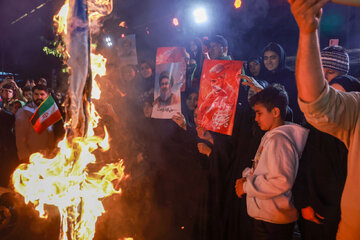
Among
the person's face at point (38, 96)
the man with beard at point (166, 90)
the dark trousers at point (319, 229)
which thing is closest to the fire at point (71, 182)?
the man with beard at point (166, 90)

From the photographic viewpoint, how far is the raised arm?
1286 mm

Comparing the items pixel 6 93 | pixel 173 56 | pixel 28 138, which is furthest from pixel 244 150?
pixel 6 93

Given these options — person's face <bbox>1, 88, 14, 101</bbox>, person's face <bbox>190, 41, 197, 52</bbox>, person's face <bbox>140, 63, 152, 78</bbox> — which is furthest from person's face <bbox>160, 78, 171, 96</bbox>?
person's face <bbox>1, 88, 14, 101</bbox>

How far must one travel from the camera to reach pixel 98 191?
2.92 meters

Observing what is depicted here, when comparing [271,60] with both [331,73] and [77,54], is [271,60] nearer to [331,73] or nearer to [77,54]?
[331,73]

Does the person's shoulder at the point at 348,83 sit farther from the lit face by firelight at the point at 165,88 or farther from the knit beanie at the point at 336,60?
the lit face by firelight at the point at 165,88

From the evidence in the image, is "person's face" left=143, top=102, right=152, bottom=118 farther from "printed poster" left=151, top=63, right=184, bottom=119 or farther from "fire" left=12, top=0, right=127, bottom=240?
"fire" left=12, top=0, right=127, bottom=240

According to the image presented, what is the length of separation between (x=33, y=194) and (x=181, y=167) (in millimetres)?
2399

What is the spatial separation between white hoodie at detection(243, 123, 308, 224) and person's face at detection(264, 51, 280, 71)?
1470 mm

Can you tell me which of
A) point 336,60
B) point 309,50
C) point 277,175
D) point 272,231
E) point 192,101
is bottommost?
point 272,231

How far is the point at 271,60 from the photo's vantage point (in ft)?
13.0

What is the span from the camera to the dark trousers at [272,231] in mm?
2758

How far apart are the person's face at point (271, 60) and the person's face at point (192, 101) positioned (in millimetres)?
1186

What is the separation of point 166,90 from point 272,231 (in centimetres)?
266
